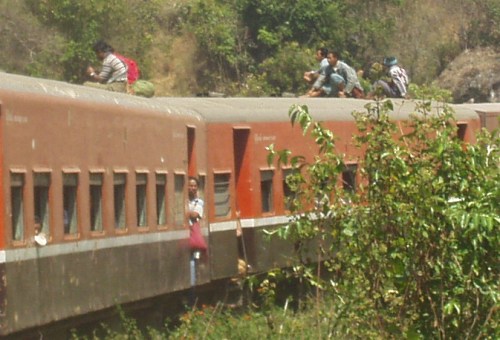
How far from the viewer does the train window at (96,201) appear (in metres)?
13.0

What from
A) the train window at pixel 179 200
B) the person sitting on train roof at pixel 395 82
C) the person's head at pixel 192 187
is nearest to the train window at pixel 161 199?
the train window at pixel 179 200

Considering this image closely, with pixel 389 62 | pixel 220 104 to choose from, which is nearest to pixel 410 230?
pixel 220 104

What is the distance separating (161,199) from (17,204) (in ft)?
15.1

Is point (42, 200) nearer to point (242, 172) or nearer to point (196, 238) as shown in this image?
point (196, 238)

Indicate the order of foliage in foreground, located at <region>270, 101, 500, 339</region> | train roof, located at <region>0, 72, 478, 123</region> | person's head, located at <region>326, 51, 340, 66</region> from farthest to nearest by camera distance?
person's head, located at <region>326, 51, 340, 66</region>, train roof, located at <region>0, 72, 478, 123</region>, foliage in foreground, located at <region>270, 101, 500, 339</region>

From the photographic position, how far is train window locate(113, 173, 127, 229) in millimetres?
13812

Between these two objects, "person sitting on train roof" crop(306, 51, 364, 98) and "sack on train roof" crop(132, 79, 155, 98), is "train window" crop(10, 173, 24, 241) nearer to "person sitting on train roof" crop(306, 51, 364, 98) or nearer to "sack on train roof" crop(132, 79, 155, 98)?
"sack on train roof" crop(132, 79, 155, 98)

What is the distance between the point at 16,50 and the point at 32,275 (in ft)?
113

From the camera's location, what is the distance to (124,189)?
14016mm

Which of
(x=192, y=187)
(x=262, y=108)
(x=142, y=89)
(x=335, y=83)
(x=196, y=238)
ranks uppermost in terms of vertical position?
(x=335, y=83)

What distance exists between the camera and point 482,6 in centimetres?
Result: 4991

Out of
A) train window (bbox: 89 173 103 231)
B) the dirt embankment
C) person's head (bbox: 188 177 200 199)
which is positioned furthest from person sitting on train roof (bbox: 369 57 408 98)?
the dirt embankment

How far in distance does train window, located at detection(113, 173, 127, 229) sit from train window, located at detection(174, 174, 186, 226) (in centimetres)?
187

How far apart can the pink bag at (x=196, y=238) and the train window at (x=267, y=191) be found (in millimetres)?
1691
